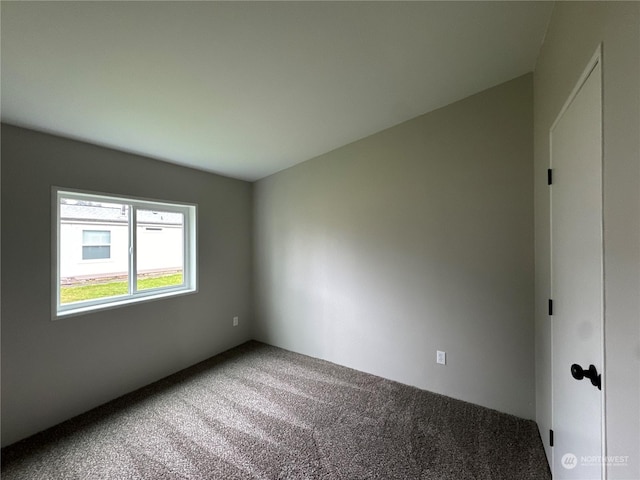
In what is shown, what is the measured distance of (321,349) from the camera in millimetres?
3096

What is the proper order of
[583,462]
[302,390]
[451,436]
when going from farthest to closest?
[302,390] → [451,436] → [583,462]

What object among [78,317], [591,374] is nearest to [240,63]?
[591,374]

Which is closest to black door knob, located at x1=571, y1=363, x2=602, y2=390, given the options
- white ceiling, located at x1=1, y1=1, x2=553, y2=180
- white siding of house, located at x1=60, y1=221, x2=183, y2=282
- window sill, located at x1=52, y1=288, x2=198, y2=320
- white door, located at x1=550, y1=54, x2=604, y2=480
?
white door, located at x1=550, y1=54, x2=604, y2=480

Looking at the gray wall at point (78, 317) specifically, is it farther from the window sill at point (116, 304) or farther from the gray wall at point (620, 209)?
the gray wall at point (620, 209)

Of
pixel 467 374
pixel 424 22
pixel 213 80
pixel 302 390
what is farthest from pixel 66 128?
pixel 467 374

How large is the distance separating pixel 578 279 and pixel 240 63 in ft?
6.66

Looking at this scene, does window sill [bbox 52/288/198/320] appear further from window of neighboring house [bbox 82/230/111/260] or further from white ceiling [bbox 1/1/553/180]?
white ceiling [bbox 1/1/553/180]

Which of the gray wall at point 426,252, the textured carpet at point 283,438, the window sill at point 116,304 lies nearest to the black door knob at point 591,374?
the textured carpet at point 283,438

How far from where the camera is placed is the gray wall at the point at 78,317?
1.80 meters

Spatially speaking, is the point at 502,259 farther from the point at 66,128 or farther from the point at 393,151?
the point at 66,128

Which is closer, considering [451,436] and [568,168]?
[568,168]

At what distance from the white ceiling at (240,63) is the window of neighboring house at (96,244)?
0.79 metres

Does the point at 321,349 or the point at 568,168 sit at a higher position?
the point at 568,168

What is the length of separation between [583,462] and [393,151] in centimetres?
237
